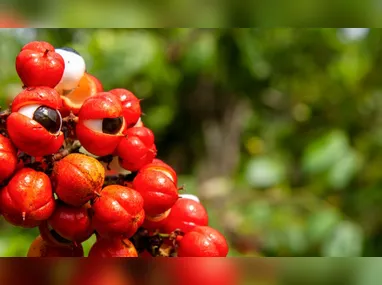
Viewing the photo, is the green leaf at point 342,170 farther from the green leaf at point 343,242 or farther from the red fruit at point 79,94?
the red fruit at point 79,94

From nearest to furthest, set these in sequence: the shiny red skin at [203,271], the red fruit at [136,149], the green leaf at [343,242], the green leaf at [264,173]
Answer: the shiny red skin at [203,271]
the red fruit at [136,149]
the green leaf at [343,242]
the green leaf at [264,173]

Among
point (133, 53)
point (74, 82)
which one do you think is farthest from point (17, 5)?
point (133, 53)

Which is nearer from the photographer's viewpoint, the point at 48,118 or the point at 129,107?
the point at 48,118

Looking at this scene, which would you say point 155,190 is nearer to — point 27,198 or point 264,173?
point 27,198

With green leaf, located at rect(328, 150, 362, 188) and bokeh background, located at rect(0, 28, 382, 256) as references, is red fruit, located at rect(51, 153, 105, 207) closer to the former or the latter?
bokeh background, located at rect(0, 28, 382, 256)

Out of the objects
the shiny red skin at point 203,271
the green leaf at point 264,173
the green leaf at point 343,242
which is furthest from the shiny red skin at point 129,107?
the green leaf at point 264,173

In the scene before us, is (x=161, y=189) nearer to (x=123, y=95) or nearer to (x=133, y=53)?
(x=123, y=95)

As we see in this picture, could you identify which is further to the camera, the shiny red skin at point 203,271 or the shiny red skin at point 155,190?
the shiny red skin at point 155,190

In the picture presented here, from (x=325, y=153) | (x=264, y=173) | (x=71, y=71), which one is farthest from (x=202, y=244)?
(x=264, y=173)
